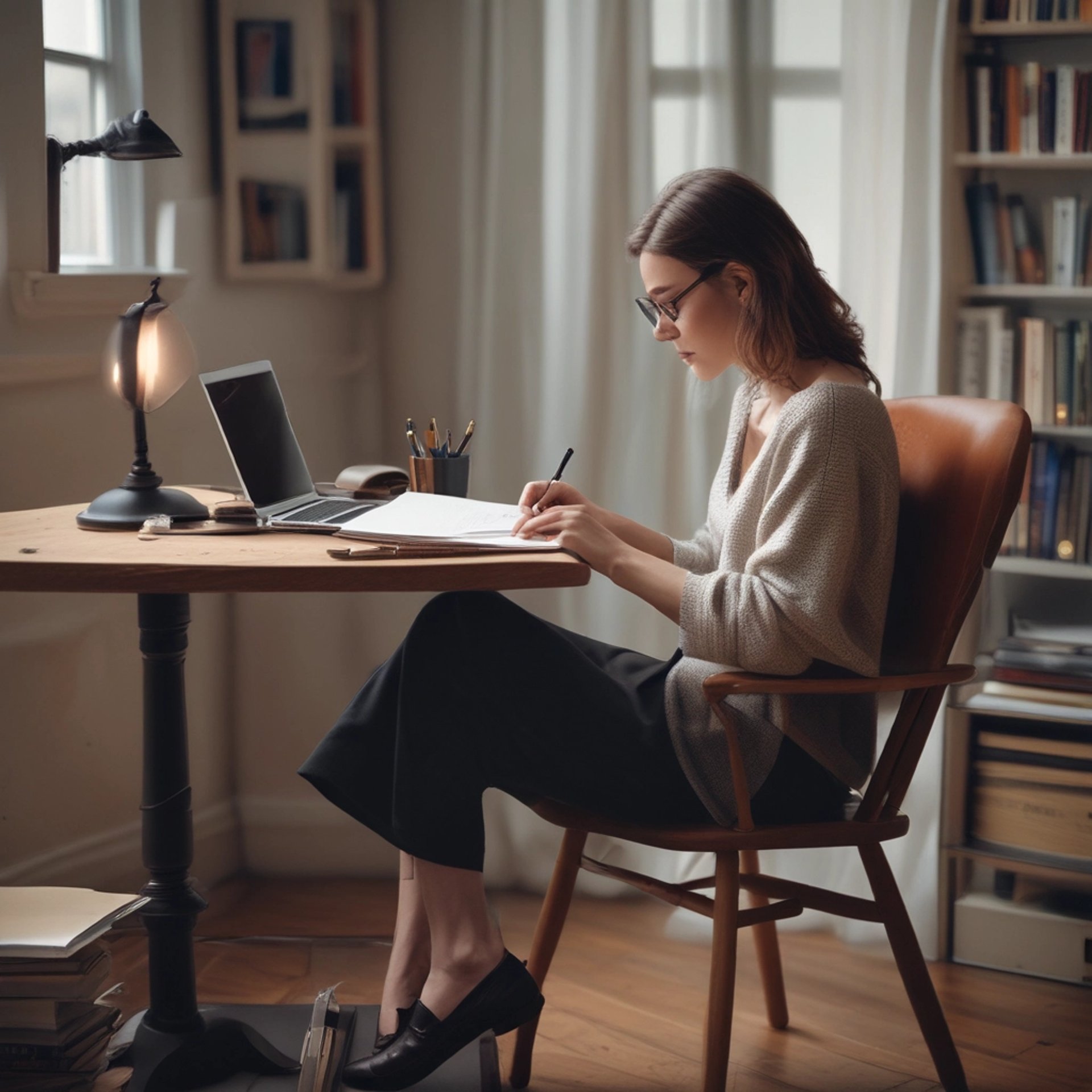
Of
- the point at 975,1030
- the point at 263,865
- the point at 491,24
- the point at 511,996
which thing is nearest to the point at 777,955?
the point at 975,1030

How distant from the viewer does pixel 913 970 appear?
180 centimetres

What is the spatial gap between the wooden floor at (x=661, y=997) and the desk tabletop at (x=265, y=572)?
2.87 ft

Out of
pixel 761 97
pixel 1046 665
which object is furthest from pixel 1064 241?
pixel 1046 665

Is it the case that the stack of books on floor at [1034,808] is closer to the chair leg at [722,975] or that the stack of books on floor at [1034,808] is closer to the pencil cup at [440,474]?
the chair leg at [722,975]

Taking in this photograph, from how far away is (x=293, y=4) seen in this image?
8.61 feet

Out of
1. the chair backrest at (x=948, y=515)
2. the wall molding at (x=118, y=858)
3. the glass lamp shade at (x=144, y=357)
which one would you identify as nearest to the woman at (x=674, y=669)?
the chair backrest at (x=948, y=515)

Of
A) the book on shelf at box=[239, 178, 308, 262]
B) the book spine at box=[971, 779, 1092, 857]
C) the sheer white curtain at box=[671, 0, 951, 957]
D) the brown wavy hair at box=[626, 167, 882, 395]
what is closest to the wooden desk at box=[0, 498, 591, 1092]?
the brown wavy hair at box=[626, 167, 882, 395]

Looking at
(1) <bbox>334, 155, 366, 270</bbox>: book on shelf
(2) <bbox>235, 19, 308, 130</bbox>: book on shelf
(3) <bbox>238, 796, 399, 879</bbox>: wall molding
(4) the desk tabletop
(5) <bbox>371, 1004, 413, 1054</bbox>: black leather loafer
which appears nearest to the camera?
(4) the desk tabletop

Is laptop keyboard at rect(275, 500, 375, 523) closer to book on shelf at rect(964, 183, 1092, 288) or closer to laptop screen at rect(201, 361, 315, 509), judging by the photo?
laptop screen at rect(201, 361, 315, 509)

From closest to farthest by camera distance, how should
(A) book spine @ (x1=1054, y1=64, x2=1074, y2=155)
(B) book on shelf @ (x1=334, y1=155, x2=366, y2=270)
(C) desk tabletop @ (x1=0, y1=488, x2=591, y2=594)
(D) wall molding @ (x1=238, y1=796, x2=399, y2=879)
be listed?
1. (C) desk tabletop @ (x1=0, y1=488, x2=591, y2=594)
2. (A) book spine @ (x1=1054, y1=64, x2=1074, y2=155)
3. (B) book on shelf @ (x1=334, y1=155, x2=366, y2=270)
4. (D) wall molding @ (x1=238, y1=796, x2=399, y2=879)

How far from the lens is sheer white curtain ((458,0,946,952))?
2.38m

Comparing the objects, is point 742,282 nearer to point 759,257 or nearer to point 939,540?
point 759,257

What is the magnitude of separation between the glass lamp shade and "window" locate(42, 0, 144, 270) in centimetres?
70

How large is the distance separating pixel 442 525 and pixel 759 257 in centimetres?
54
